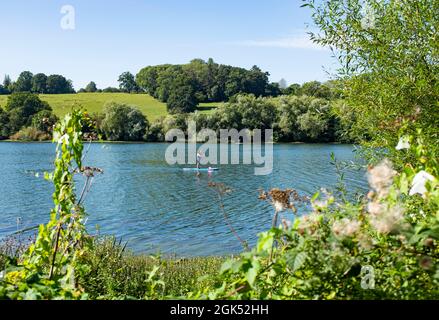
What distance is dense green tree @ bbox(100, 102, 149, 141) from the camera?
304 feet

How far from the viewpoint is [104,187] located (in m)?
35.4

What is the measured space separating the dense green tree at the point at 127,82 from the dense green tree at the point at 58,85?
2271 cm

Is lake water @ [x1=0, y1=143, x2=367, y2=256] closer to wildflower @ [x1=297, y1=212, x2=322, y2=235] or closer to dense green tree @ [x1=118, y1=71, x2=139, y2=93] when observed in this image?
wildflower @ [x1=297, y1=212, x2=322, y2=235]

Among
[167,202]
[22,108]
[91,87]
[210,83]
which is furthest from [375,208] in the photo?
[91,87]

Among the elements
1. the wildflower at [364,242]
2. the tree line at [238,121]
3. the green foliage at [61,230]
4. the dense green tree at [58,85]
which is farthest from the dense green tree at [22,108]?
the wildflower at [364,242]

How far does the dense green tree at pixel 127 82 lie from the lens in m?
169

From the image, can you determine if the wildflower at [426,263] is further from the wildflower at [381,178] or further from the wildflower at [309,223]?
the wildflower at [309,223]

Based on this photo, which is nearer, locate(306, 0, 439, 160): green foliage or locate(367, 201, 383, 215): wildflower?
locate(367, 201, 383, 215): wildflower

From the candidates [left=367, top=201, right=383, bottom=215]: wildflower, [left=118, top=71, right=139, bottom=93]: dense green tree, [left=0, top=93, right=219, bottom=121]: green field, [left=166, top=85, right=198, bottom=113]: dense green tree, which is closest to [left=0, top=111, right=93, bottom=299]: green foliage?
[left=367, top=201, right=383, bottom=215]: wildflower

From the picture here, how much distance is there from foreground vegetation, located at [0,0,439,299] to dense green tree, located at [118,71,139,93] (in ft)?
542

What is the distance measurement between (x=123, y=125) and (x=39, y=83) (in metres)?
63.8
